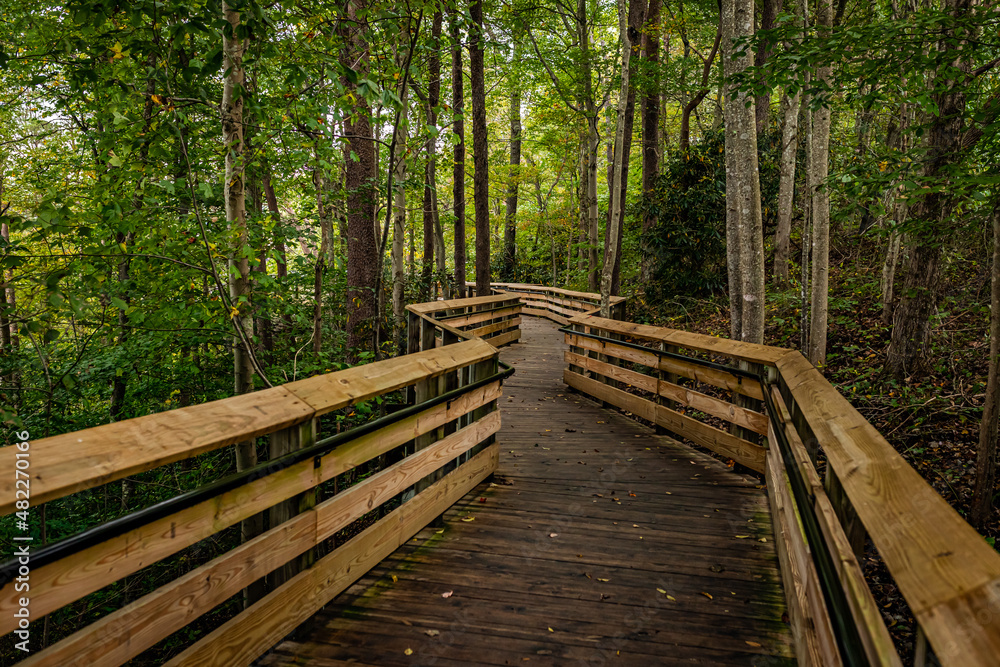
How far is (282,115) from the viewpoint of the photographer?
4559 mm

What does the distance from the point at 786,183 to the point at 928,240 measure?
5828 millimetres

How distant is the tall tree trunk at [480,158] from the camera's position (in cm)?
1307

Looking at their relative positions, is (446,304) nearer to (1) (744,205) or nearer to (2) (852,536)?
(1) (744,205)

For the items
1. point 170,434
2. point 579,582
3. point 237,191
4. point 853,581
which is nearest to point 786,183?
point 579,582

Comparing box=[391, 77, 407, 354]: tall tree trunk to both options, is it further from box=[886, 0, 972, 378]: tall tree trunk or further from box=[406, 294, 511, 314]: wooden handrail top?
box=[886, 0, 972, 378]: tall tree trunk

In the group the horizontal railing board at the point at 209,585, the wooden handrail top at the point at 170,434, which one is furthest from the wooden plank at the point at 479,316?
the wooden handrail top at the point at 170,434

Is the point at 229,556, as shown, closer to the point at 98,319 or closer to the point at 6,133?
the point at 98,319

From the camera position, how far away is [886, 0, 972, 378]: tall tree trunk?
5.43 metres

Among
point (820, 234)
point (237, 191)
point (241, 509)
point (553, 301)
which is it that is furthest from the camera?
point (553, 301)

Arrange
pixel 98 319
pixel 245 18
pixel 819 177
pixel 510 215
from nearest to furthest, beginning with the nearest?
1. pixel 245 18
2. pixel 98 319
3. pixel 819 177
4. pixel 510 215

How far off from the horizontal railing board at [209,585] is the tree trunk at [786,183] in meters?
9.04

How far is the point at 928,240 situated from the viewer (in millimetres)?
5211

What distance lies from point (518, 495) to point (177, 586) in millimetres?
3062

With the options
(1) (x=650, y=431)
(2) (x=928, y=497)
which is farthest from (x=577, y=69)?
(2) (x=928, y=497)
